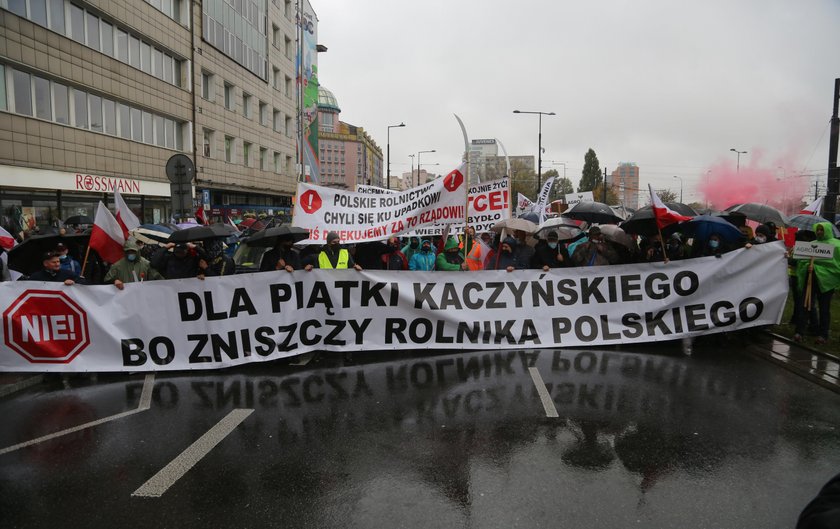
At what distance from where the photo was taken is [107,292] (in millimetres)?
6895

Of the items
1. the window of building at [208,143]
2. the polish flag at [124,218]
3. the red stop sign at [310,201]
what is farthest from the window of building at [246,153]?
the polish flag at [124,218]

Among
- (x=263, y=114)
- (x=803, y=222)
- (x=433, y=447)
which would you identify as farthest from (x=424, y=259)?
(x=263, y=114)

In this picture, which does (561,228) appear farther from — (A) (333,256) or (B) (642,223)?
(A) (333,256)

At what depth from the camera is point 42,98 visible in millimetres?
19516

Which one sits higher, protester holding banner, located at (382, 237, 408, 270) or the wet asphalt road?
protester holding banner, located at (382, 237, 408, 270)

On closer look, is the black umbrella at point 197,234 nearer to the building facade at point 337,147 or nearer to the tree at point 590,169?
the tree at point 590,169

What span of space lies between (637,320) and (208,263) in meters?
6.18

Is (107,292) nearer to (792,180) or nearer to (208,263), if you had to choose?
(208,263)

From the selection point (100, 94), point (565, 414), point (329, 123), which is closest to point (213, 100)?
point (100, 94)

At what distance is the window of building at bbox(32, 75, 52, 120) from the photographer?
755 inches

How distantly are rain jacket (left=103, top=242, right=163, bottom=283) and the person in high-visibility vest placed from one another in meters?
2.28

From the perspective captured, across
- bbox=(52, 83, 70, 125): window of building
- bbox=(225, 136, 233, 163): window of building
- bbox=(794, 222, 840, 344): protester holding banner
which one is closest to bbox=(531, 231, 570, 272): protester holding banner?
bbox=(794, 222, 840, 344): protester holding banner

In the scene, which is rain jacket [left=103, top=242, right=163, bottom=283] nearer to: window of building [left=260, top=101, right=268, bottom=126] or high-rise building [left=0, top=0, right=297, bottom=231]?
high-rise building [left=0, top=0, right=297, bottom=231]

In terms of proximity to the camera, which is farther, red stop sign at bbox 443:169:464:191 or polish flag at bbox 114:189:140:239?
red stop sign at bbox 443:169:464:191
